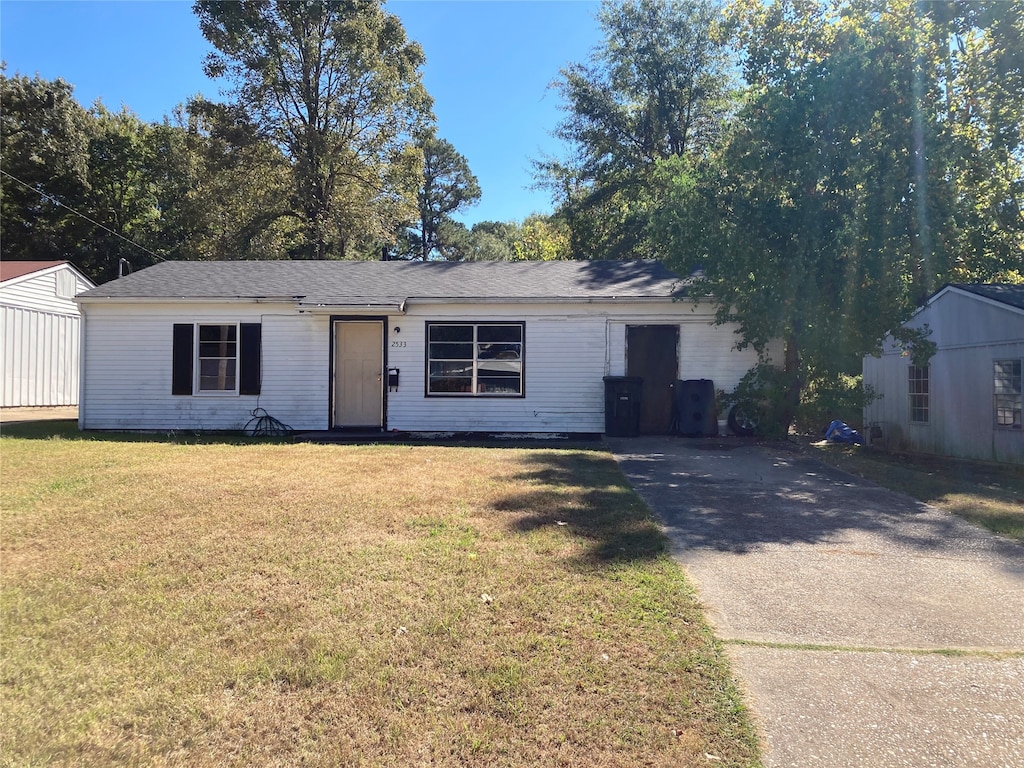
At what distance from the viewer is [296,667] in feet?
10.4

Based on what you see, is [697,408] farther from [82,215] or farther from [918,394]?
[82,215]

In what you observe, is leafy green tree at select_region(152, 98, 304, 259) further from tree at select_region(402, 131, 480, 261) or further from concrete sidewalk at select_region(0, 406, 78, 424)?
tree at select_region(402, 131, 480, 261)

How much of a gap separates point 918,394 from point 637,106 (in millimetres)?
17460

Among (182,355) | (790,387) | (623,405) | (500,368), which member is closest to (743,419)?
(790,387)

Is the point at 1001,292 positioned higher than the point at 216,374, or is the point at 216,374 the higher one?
the point at 1001,292

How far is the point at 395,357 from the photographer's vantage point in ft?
43.1

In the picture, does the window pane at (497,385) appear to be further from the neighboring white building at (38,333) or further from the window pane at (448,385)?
the neighboring white building at (38,333)

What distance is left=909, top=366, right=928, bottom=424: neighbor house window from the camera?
41.4ft

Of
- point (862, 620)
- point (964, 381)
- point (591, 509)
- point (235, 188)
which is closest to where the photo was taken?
point (862, 620)

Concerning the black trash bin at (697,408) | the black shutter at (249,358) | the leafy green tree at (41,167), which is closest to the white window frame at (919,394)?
the black trash bin at (697,408)

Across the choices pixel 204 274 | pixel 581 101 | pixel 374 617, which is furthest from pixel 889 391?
pixel 581 101

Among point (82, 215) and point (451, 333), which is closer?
point (451, 333)

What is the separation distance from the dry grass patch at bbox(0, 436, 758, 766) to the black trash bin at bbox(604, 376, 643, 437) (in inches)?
240

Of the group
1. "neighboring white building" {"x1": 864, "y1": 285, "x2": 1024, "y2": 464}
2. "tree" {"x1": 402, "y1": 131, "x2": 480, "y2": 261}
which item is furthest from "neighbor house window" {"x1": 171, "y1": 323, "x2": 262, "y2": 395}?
"tree" {"x1": 402, "y1": 131, "x2": 480, "y2": 261}
